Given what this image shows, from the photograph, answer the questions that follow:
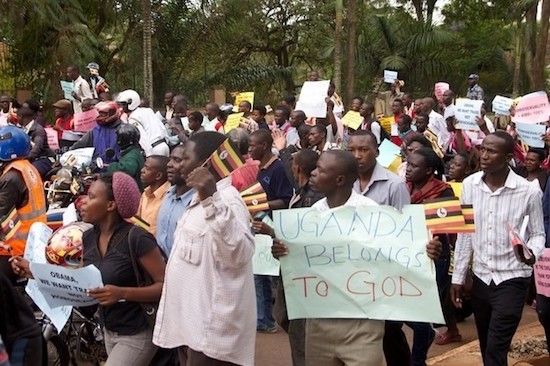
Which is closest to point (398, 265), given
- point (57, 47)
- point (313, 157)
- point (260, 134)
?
point (313, 157)

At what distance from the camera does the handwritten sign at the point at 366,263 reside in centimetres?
433

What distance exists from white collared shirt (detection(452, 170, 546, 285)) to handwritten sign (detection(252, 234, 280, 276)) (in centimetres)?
180

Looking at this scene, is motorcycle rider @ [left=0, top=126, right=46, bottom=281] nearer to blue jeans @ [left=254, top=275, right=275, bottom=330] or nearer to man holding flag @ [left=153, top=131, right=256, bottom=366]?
man holding flag @ [left=153, top=131, right=256, bottom=366]

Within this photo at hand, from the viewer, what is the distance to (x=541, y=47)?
17.8 meters

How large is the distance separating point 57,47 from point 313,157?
1570 centimetres

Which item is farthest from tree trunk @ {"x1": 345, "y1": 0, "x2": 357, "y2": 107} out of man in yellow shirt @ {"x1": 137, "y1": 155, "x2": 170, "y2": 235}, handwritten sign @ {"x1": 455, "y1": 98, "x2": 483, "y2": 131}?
man in yellow shirt @ {"x1": 137, "y1": 155, "x2": 170, "y2": 235}

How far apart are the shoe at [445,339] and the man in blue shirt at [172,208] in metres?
3.11

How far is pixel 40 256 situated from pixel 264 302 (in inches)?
122

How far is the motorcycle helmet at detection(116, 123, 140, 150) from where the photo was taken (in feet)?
24.8

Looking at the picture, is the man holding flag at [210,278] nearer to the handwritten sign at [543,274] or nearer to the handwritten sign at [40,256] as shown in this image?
the handwritten sign at [40,256]

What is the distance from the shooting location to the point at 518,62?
29359 millimetres

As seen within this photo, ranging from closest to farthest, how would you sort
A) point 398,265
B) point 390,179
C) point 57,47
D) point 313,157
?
point 398,265, point 390,179, point 313,157, point 57,47

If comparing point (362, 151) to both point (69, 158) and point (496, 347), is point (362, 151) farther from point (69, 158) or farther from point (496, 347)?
point (69, 158)

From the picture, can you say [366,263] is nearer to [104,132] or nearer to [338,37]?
[104,132]
